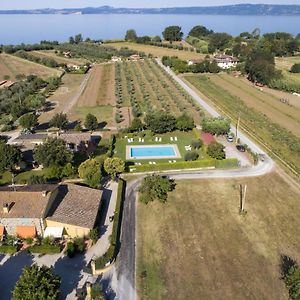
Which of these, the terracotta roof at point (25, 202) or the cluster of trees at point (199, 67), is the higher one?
the terracotta roof at point (25, 202)

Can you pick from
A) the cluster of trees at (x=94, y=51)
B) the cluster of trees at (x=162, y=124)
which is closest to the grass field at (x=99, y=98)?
the cluster of trees at (x=162, y=124)

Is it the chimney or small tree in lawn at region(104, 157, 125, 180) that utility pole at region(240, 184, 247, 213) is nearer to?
small tree in lawn at region(104, 157, 125, 180)

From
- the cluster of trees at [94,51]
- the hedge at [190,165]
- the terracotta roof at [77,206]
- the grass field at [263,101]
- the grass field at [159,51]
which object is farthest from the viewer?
the grass field at [159,51]

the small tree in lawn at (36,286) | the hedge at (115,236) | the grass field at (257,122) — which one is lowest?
the grass field at (257,122)

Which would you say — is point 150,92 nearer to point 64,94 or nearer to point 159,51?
point 64,94

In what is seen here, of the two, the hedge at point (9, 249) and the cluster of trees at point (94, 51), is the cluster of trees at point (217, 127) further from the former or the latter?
the cluster of trees at point (94, 51)

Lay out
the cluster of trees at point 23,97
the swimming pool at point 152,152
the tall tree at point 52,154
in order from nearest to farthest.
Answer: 1. the tall tree at point 52,154
2. the swimming pool at point 152,152
3. the cluster of trees at point 23,97

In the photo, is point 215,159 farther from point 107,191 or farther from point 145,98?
point 145,98
